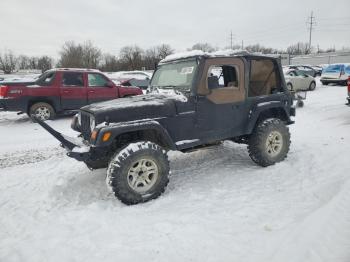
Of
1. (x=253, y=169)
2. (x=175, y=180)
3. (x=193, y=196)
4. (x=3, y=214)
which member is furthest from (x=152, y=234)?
(x=253, y=169)

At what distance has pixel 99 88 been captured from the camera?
973 centimetres

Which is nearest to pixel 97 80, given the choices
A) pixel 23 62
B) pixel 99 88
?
pixel 99 88

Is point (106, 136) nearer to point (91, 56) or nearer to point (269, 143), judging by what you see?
point (269, 143)

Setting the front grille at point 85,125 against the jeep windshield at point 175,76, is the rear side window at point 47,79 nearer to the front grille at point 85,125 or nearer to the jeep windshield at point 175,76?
the jeep windshield at point 175,76

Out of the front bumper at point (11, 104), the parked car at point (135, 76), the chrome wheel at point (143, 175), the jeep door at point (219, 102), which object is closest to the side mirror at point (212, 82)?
the jeep door at point (219, 102)

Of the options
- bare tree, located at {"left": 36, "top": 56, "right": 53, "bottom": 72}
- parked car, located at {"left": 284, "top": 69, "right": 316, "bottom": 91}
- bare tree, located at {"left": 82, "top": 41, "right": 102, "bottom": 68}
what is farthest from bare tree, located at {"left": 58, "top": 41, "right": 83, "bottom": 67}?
parked car, located at {"left": 284, "top": 69, "right": 316, "bottom": 91}

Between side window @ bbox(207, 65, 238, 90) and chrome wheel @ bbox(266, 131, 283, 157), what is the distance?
117cm

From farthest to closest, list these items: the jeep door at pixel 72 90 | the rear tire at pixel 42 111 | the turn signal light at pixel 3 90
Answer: the jeep door at pixel 72 90 < the rear tire at pixel 42 111 < the turn signal light at pixel 3 90

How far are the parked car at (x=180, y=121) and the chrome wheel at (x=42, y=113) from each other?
16.9ft

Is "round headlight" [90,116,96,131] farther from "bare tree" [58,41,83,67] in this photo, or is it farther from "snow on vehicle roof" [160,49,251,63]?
"bare tree" [58,41,83,67]

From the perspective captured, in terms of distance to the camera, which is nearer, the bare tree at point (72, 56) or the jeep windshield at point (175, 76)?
the jeep windshield at point (175, 76)

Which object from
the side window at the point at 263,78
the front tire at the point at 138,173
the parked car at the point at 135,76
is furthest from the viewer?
the parked car at the point at 135,76

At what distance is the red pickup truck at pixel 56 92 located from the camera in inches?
340

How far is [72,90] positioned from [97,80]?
90 cm
